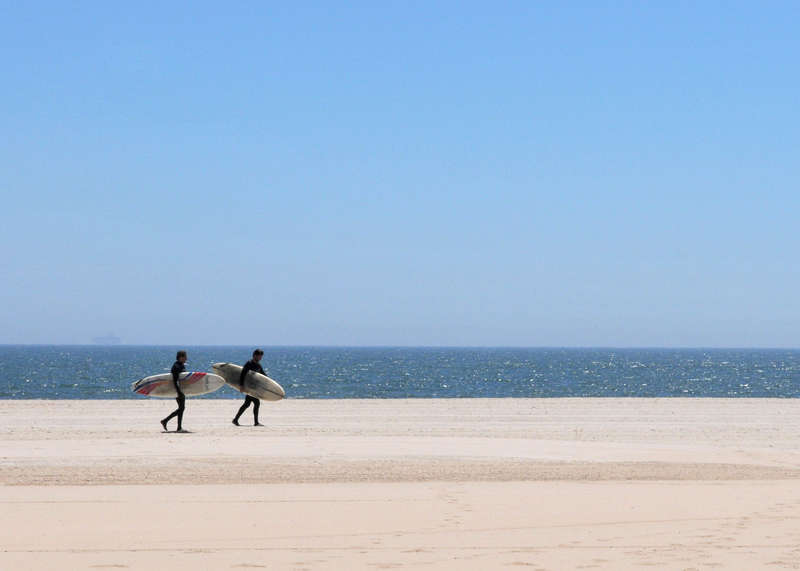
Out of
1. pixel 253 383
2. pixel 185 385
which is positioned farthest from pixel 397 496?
pixel 185 385

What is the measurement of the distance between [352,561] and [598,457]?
9004 millimetres

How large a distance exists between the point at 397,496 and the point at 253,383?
413 inches

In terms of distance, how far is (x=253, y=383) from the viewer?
2203 centimetres

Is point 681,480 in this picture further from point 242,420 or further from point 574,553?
point 242,420

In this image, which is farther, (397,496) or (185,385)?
(185,385)

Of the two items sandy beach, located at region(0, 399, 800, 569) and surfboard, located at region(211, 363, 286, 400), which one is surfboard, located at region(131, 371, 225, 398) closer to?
surfboard, located at region(211, 363, 286, 400)

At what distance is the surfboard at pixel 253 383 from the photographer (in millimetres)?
22031

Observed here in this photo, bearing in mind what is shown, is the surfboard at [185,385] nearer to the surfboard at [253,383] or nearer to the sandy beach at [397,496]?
the surfboard at [253,383]

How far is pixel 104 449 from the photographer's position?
1717cm

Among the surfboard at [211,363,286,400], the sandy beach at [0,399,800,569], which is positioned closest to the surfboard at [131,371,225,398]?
the surfboard at [211,363,286,400]

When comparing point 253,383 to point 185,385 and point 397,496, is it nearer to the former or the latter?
point 185,385

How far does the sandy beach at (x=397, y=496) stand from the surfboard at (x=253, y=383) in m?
0.72

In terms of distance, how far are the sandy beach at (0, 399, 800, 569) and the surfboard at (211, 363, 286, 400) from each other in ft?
2.38

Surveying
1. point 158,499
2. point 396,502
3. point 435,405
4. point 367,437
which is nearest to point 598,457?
point 367,437
